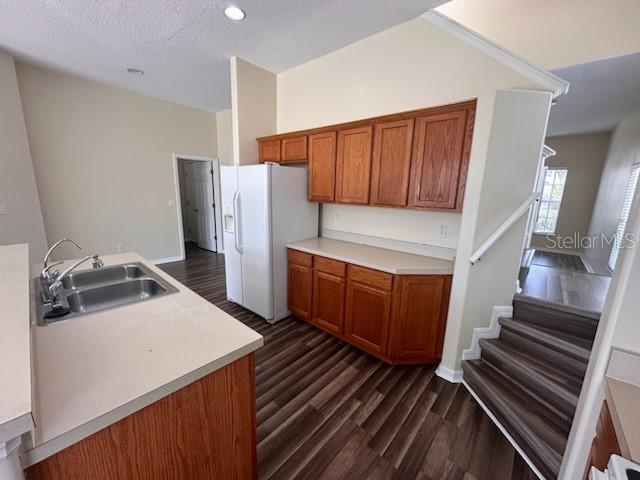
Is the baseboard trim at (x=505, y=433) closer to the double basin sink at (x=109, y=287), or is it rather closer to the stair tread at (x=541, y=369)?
the stair tread at (x=541, y=369)

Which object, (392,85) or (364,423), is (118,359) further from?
(392,85)

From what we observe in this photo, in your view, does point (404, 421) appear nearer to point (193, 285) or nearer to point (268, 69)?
point (193, 285)

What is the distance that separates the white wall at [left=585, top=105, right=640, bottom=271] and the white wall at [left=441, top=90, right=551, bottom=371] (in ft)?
9.91

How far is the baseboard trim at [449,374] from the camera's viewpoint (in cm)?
221

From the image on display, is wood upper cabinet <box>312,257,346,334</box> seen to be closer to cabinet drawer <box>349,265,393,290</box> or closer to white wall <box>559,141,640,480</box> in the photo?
cabinet drawer <box>349,265,393,290</box>

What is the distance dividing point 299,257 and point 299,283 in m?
0.30

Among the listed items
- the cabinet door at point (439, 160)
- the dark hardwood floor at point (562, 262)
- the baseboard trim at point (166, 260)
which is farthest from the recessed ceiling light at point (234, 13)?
the dark hardwood floor at point (562, 262)

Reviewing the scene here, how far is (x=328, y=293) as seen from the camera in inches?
108

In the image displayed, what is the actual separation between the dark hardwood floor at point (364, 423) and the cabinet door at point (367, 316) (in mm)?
157

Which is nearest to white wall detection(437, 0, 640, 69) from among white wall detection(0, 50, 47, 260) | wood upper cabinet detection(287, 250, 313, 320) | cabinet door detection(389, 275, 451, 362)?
cabinet door detection(389, 275, 451, 362)

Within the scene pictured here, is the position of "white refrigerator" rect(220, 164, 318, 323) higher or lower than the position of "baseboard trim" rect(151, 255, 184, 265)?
higher

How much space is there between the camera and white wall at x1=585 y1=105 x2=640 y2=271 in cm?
382

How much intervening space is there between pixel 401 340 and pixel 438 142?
166 cm

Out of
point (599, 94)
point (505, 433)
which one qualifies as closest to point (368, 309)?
point (505, 433)
